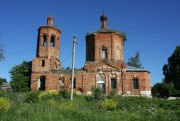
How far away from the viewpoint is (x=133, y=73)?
118 ft

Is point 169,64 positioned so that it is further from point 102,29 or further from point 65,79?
point 65,79

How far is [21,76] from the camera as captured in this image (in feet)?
123

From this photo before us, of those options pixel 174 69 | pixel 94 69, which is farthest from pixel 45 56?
pixel 174 69

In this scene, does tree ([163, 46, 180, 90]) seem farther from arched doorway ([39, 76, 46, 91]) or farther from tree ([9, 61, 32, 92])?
tree ([9, 61, 32, 92])

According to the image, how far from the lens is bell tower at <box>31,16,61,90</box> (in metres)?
37.2

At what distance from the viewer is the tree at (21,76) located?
120 ft

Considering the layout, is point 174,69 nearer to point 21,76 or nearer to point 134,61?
point 134,61

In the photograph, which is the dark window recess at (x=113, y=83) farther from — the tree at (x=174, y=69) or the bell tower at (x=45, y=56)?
the tree at (x=174, y=69)

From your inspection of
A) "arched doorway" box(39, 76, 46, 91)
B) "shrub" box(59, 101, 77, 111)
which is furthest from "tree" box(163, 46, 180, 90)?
"shrub" box(59, 101, 77, 111)

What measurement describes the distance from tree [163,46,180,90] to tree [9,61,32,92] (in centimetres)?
2726

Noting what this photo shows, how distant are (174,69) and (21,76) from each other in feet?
94.3

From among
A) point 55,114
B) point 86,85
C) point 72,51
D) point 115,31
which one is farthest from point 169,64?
point 55,114

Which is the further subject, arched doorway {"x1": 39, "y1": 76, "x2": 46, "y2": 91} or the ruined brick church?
arched doorway {"x1": 39, "y1": 76, "x2": 46, "y2": 91}

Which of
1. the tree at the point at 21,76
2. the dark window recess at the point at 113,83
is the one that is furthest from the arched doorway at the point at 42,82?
the dark window recess at the point at 113,83
